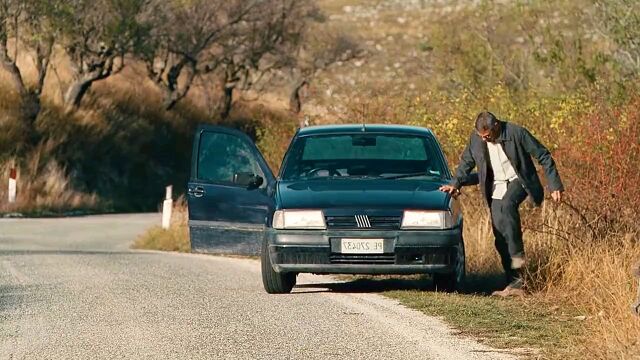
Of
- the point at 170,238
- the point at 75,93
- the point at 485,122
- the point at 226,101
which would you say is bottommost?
the point at 170,238

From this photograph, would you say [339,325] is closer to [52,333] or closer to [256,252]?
[52,333]

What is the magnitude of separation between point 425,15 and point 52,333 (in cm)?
10051

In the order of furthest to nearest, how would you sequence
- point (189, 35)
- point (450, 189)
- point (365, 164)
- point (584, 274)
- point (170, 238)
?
1. point (189, 35)
2. point (170, 238)
3. point (365, 164)
4. point (450, 189)
5. point (584, 274)

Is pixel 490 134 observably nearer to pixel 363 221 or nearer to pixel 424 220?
pixel 424 220

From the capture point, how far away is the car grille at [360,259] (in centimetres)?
1270

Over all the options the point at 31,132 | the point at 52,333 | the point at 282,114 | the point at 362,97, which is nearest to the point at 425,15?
the point at 282,114

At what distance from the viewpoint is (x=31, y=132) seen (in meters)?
39.8

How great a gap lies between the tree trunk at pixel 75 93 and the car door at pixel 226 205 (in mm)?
27215

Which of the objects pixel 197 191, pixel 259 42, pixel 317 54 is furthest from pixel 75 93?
pixel 197 191

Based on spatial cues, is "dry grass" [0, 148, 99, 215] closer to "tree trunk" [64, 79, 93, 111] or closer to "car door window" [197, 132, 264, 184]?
"tree trunk" [64, 79, 93, 111]

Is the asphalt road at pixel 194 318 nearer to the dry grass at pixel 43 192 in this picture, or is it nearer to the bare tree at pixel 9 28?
the dry grass at pixel 43 192

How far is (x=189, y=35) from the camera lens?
163 feet

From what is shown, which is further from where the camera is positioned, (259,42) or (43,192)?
(259,42)

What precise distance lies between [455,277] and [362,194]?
107 centimetres
